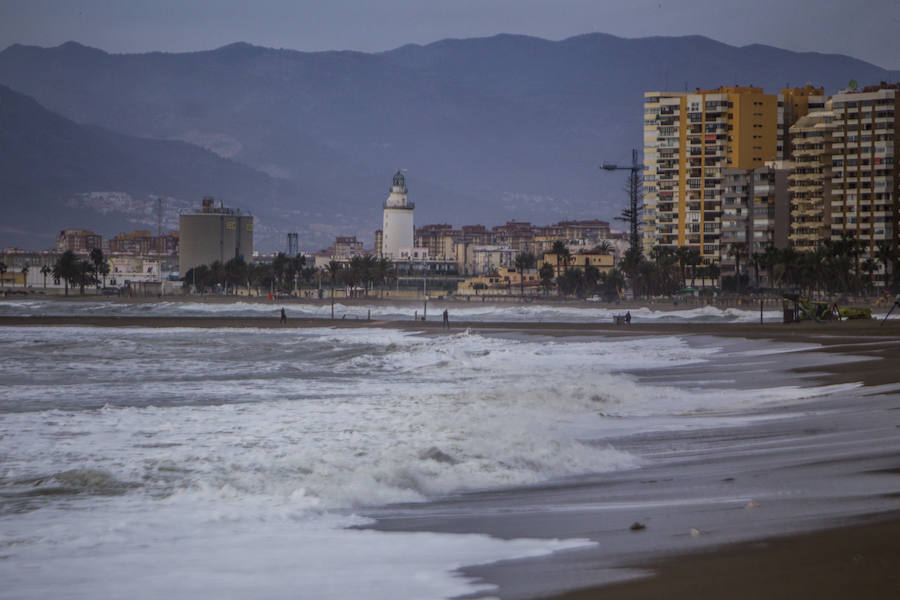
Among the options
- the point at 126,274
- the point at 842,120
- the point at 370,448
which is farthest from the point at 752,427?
the point at 126,274

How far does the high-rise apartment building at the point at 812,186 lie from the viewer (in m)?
115

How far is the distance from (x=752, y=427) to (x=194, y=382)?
15.4 metres

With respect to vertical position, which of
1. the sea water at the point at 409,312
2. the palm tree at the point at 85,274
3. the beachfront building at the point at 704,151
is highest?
the beachfront building at the point at 704,151

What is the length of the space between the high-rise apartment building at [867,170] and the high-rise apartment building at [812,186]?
1.23 m

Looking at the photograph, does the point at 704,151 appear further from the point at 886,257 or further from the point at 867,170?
the point at 886,257

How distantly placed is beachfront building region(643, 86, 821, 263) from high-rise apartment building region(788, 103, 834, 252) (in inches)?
412

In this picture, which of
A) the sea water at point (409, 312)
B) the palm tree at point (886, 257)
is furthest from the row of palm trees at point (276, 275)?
the palm tree at point (886, 257)

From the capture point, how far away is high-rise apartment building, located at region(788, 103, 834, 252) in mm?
115375

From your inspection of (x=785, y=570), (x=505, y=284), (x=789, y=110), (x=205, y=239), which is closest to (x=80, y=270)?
(x=205, y=239)

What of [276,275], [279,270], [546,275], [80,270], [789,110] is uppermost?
[789,110]

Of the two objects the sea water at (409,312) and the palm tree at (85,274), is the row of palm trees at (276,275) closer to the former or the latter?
the palm tree at (85,274)

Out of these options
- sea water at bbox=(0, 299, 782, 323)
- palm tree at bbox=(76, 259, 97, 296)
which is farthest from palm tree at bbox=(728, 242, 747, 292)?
palm tree at bbox=(76, 259, 97, 296)

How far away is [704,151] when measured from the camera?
133000 mm

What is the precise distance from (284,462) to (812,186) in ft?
380
